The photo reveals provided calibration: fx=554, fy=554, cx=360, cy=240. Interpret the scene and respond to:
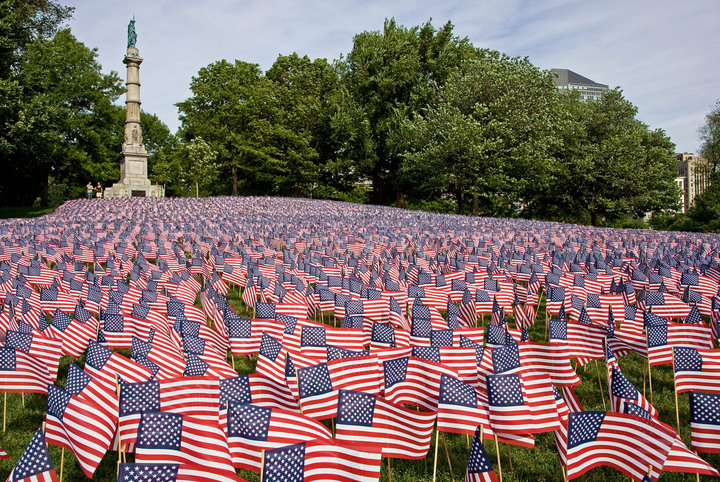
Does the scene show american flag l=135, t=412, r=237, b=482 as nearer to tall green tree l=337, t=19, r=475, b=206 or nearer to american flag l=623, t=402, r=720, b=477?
american flag l=623, t=402, r=720, b=477

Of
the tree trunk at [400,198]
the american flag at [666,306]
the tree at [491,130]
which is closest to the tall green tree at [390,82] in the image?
the tree trunk at [400,198]

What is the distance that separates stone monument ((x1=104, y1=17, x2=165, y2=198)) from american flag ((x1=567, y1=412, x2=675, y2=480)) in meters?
41.5

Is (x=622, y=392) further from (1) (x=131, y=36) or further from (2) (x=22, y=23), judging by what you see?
(1) (x=131, y=36)

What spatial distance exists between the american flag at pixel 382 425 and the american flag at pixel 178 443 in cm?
106

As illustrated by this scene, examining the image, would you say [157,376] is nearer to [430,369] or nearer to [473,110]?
[430,369]

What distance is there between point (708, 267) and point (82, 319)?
47.8 feet

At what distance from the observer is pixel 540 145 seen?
4047cm

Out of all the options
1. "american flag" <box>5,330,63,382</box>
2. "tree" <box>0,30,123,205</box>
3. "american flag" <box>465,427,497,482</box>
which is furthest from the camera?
"tree" <box>0,30,123,205</box>

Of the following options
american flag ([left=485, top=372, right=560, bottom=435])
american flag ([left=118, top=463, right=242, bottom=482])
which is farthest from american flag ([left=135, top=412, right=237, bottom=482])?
american flag ([left=485, top=372, right=560, bottom=435])

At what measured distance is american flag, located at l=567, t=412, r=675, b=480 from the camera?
14.5 feet

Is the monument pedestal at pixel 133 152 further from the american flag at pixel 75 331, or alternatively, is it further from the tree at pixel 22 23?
the american flag at pixel 75 331

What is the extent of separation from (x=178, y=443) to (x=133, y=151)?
1656 inches

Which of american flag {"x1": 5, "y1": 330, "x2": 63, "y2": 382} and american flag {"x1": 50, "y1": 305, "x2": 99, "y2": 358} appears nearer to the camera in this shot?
american flag {"x1": 5, "y1": 330, "x2": 63, "y2": 382}

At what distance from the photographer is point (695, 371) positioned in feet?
20.7
